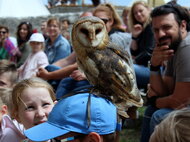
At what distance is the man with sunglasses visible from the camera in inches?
99.1

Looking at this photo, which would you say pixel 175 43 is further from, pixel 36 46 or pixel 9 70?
pixel 36 46

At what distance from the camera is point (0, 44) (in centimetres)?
744

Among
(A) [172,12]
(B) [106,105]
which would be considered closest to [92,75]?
(B) [106,105]

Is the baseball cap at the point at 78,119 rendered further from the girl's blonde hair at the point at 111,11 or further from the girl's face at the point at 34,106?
the girl's blonde hair at the point at 111,11

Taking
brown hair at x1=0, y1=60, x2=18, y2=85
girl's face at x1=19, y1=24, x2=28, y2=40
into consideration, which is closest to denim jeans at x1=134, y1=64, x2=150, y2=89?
brown hair at x1=0, y1=60, x2=18, y2=85

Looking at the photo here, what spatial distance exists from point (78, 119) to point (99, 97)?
150 mm

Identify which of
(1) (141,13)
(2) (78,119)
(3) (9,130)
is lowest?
(3) (9,130)

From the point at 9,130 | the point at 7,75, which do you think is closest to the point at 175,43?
the point at 9,130

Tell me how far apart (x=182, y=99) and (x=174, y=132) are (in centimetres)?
151

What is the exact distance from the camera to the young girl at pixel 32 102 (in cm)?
196

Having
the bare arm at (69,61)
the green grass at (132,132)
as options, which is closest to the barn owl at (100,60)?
the bare arm at (69,61)

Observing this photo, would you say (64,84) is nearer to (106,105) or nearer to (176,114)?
(106,105)

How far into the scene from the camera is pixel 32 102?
2.00 meters

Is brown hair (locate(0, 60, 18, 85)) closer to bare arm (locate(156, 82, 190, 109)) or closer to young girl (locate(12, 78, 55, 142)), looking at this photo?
young girl (locate(12, 78, 55, 142))
